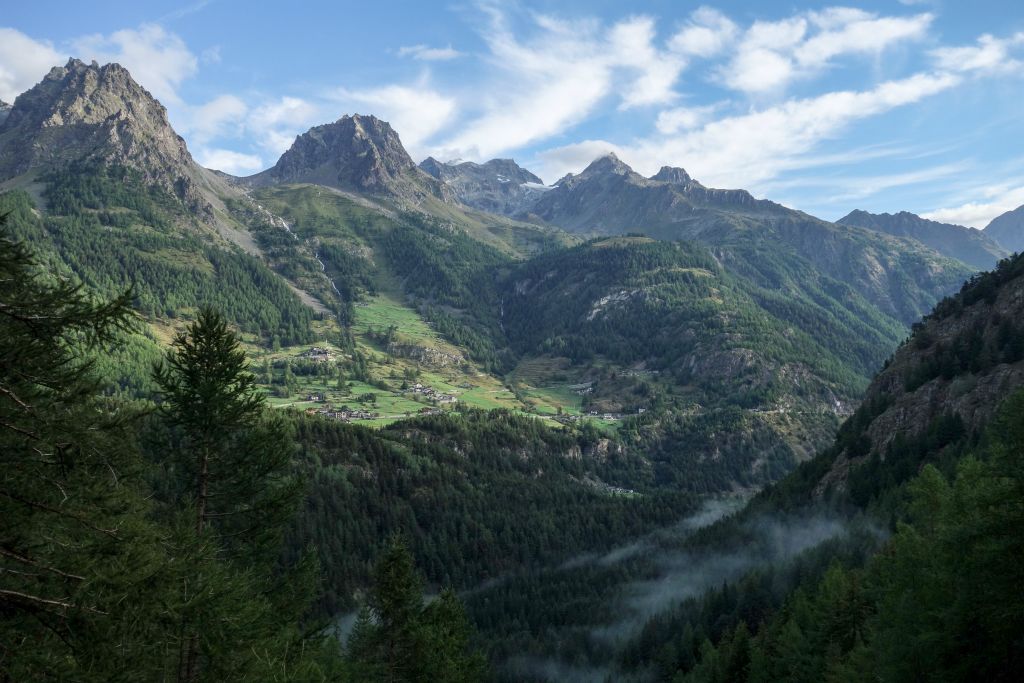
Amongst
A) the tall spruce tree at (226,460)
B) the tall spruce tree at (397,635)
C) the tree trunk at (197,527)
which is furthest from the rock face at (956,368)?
the tree trunk at (197,527)

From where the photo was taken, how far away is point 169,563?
13.2 meters

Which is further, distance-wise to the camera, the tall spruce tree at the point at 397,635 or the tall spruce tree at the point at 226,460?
the tall spruce tree at the point at 397,635

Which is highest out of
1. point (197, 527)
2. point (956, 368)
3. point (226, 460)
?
point (226, 460)

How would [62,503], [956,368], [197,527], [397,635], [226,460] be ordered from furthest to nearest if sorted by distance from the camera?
[956,368] < [397,635] < [226,460] < [197,527] < [62,503]

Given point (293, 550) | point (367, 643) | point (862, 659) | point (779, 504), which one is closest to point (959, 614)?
point (862, 659)

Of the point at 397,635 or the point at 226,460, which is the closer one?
the point at 226,460

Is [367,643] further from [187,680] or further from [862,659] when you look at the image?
→ [862,659]

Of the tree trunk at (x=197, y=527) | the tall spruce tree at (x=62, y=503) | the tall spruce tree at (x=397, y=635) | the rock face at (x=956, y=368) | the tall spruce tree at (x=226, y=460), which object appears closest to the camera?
the tall spruce tree at (x=62, y=503)

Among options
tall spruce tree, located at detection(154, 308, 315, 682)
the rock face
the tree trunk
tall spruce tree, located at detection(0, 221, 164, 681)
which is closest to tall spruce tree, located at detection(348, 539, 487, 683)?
tall spruce tree, located at detection(154, 308, 315, 682)

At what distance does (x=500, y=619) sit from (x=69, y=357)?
15650cm

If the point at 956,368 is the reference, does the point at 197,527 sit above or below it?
above

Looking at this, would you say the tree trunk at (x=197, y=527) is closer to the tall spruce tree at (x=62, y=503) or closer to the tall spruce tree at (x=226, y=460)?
the tall spruce tree at (x=226, y=460)

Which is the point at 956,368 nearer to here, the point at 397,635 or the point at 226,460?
the point at 397,635

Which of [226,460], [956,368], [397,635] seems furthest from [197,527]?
[956,368]
